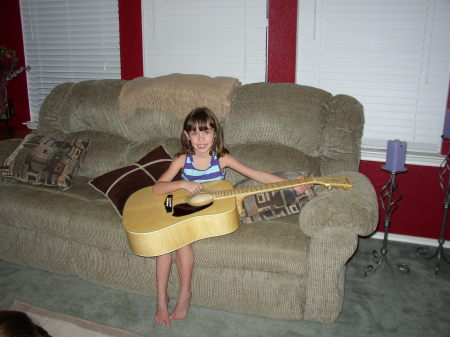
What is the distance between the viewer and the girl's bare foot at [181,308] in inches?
69.6

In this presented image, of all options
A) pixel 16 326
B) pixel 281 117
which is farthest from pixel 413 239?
pixel 16 326

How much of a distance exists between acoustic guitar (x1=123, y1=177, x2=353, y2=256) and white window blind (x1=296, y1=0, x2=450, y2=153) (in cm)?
Result: 104

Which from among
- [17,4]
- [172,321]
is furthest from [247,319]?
[17,4]

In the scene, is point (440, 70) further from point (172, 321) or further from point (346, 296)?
point (172, 321)

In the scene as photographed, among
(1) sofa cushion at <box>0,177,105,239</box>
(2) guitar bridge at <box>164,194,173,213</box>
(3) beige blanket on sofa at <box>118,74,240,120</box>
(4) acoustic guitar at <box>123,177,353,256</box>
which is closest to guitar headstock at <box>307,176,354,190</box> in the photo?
(4) acoustic guitar at <box>123,177,353,256</box>

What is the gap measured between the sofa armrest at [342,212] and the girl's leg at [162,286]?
25.8 inches

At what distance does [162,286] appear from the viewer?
178 centimetres

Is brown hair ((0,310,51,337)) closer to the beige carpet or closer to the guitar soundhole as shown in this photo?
the beige carpet

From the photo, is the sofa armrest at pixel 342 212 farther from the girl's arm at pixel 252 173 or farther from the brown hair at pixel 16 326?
the brown hair at pixel 16 326

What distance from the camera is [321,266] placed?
1621 millimetres

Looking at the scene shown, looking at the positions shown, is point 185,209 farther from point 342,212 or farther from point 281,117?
point 281,117

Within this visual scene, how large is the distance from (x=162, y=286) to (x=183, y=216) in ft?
1.38

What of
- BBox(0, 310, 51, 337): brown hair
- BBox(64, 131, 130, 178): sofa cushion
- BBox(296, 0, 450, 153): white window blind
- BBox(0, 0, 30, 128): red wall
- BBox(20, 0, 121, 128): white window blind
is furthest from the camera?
BBox(0, 0, 30, 128): red wall

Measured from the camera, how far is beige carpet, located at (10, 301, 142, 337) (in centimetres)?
152
